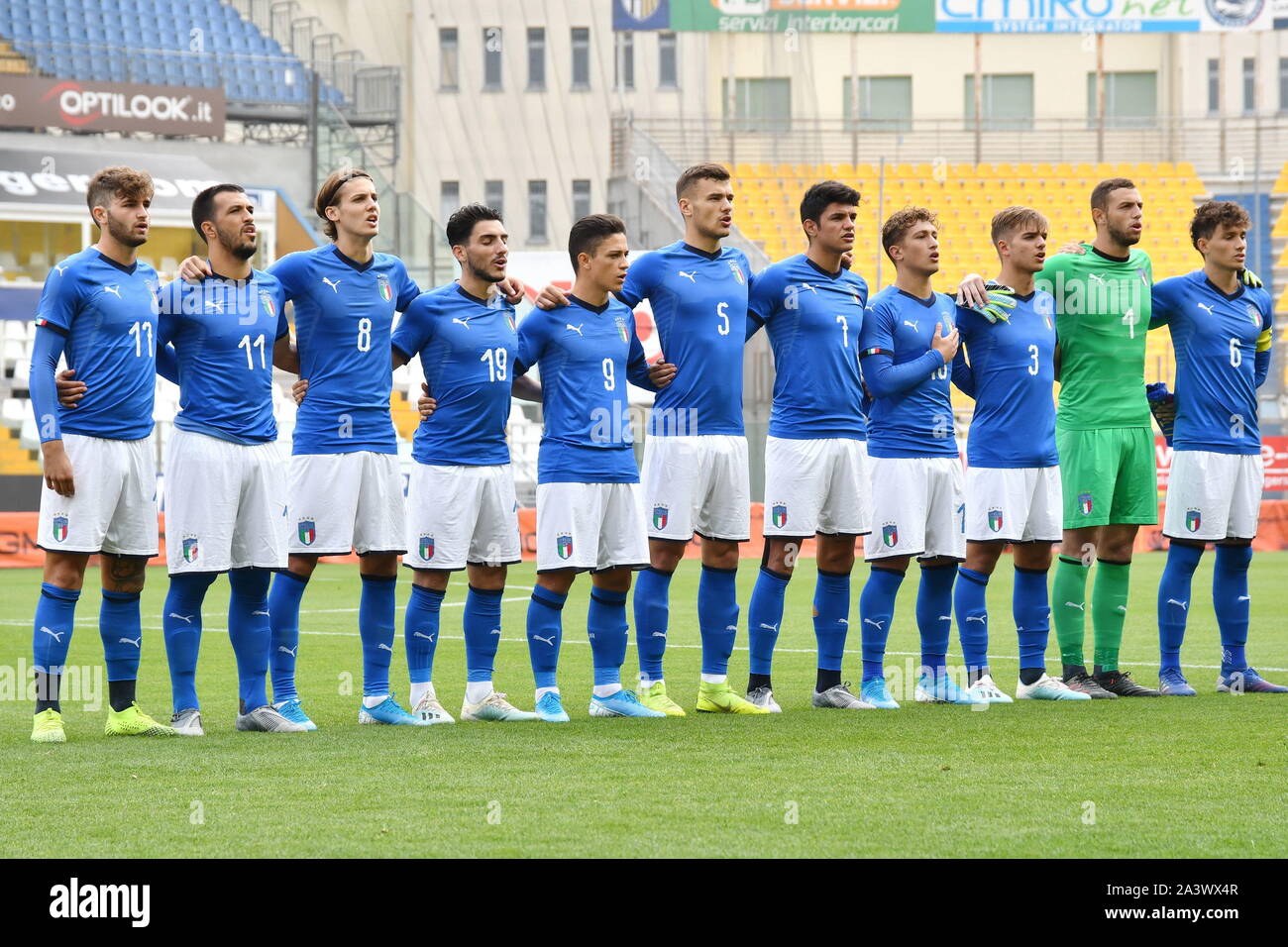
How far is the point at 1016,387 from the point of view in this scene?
8.12 metres

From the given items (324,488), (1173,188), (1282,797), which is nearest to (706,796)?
(1282,797)

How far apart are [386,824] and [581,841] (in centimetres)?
61

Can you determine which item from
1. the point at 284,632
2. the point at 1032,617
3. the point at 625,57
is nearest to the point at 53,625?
the point at 284,632

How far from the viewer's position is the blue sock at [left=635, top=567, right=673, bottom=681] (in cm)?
762

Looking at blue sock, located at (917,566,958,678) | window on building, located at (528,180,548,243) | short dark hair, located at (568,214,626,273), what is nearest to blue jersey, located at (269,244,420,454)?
short dark hair, located at (568,214,626,273)

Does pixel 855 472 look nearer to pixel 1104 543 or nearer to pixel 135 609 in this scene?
pixel 1104 543

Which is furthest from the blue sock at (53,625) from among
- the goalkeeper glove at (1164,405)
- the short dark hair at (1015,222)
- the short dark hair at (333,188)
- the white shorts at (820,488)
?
the goalkeeper glove at (1164,405)

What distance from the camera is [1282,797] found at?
17.5 ft

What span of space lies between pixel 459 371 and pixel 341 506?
0.75 meters

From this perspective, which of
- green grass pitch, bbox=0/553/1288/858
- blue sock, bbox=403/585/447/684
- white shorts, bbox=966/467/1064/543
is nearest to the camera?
green grass pitch, bbox=0/553/1288/858

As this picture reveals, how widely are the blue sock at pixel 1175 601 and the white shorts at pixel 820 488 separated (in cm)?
180

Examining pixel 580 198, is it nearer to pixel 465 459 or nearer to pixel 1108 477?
pixel 1108 477

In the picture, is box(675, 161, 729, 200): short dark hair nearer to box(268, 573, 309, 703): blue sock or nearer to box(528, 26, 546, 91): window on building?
box(268, 573, 309, 703): blue sock

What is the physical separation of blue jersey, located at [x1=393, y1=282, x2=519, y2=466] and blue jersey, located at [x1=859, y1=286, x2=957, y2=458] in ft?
5.42
